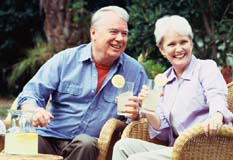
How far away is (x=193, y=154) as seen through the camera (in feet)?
12.6

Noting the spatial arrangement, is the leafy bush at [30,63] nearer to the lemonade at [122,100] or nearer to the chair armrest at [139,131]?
the chair armrest at [139,131]

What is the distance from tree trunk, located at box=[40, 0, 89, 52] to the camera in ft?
37.1

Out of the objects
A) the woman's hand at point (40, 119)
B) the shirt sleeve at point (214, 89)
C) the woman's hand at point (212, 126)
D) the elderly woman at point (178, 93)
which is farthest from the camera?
the woman's hand at point (40, 119)

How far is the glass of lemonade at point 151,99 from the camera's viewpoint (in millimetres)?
4109

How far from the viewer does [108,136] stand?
4.43m

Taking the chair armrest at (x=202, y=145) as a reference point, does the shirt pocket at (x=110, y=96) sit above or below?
above

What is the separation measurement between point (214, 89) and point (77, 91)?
1.07m

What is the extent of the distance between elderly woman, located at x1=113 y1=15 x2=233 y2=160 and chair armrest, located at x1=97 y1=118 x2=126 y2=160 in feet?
0.81

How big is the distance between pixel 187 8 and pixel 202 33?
0.46 metres

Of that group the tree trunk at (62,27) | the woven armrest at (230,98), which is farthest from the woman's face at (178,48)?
the tree trunk at (62,27)

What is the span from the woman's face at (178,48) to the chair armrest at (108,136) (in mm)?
595

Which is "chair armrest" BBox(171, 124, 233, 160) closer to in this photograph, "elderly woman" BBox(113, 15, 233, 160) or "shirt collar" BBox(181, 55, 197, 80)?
"elderly woman" BBox(113, 15, 233, 160)

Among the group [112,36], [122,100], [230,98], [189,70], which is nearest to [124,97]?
[122,100]

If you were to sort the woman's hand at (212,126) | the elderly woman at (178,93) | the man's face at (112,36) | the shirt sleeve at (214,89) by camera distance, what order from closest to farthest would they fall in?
the woman's hand at (212,126) → the shirt sleeve at (214,89) → the elderly woman at (178,93) → the man's face at (112,36)
